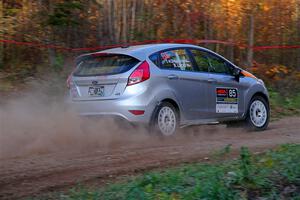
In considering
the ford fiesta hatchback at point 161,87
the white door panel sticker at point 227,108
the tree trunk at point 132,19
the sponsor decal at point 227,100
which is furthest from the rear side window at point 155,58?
the tree trunk at point 132,19

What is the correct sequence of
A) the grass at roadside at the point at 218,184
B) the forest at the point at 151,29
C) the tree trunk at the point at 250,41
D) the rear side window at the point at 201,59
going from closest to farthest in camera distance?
1. the grass at roadside at the point at 218,184
2. the rear side window at the point at 201,59
3. the forest at the point at 151,29
4. the tree trunk at the point at 250,41

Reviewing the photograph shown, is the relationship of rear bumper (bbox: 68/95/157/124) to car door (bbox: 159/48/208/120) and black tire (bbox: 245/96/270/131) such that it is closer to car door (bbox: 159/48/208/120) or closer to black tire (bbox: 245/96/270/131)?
car door (bbox: 159/48/208/120)

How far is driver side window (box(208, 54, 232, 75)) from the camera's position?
11180 millimetres

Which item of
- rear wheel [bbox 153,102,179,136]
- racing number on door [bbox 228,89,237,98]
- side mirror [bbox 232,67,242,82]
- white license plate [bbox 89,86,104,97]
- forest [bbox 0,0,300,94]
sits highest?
forest [bbox 0,0,300,94]

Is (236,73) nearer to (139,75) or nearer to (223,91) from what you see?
(223,91)

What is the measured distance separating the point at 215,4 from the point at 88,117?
8296 millimetres

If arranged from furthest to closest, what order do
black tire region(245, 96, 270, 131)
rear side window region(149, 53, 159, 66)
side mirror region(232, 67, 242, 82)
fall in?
black tire region(245, 96, 270, 131), side mirror region(232, 67, 242, 82), rear side window region(149, 53, 159, 66)

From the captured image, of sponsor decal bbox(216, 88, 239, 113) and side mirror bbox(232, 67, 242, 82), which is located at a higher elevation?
side mirror bbox(232, 67, 242, 82)

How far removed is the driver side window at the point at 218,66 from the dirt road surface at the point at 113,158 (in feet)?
3.71

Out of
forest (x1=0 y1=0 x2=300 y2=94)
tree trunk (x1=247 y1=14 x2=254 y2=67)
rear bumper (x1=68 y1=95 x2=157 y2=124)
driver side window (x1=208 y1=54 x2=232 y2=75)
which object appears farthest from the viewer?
tree trunk (x1=247 y1=14 x2=254 y2=67)

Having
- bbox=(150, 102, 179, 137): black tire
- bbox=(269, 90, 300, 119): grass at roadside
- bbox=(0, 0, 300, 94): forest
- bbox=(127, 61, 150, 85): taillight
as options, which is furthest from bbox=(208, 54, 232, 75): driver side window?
bbox=(0, 0, 300, 94): forest

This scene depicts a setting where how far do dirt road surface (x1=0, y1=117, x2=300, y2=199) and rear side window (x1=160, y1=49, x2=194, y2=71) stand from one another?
3.80ft

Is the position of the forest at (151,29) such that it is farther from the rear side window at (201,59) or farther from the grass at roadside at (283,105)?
the rear side window at (201,59)

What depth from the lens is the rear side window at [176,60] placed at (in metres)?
10.3
